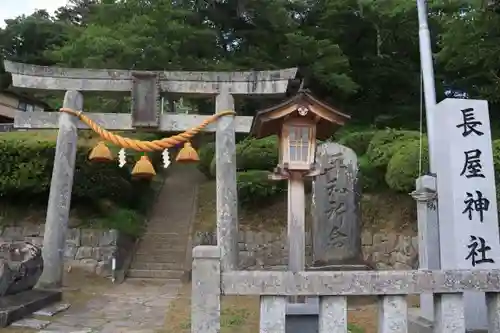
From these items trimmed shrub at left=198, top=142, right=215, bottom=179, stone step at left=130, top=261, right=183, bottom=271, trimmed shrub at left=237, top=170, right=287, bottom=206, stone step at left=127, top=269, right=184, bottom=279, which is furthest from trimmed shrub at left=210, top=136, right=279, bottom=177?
stone step at left=127, top=269, right=184, bottom=279

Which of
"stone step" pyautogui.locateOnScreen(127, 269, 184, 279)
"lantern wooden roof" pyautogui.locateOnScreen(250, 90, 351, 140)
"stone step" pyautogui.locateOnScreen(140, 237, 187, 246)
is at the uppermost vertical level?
"lantern wooden roof" pyautogui.locateOnScreen(250, 90, 351, 140)

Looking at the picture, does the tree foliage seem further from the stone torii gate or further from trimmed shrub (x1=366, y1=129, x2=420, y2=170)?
the stone torii gate

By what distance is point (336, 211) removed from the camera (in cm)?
977

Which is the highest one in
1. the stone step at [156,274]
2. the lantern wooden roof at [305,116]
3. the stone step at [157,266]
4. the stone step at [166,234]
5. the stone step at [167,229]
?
the lantern wooden roof at [305,116]

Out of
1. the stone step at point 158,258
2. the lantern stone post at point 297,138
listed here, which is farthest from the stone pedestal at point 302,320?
the stone step at point 158,258

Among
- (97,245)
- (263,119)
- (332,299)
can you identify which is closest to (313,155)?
(263,119)

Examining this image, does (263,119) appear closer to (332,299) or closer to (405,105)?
(332,299)

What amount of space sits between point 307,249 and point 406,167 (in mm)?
3889

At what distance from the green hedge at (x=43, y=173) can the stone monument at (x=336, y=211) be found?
8.15 meters

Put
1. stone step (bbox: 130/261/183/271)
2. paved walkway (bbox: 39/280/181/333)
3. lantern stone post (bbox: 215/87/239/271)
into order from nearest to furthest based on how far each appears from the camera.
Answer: paved walkway (bbox: 39/280/181/333) < lantern stone post (bbox: 215/87/239/271) < stone step (bbox: 130/261/183/271)

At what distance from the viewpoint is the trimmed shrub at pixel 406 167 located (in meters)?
12.7

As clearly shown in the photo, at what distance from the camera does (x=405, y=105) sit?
72.8ft

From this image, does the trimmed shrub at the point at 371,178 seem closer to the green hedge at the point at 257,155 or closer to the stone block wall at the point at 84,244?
the green hedge at the point at 257,155

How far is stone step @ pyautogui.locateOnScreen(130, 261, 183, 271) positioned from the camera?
1408 cm
